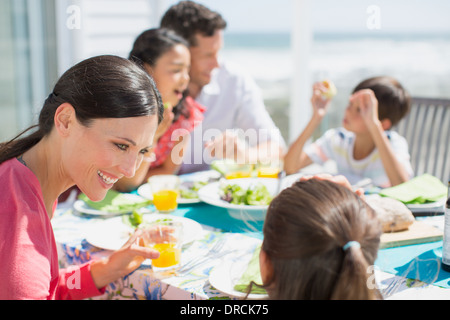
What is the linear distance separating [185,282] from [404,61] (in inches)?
836

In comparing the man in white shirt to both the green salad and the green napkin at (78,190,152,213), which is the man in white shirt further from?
the green napkin at (78,190,152,213)

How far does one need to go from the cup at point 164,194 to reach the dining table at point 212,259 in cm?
3

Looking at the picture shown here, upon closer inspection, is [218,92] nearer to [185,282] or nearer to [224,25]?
[224,25]

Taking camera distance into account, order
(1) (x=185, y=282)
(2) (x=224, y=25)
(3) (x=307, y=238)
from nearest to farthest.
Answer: (3) (x=307, y=238)
(1) (x=185, y=282)
(2) (x=224, y=25)

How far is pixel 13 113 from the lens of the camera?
3.63 m

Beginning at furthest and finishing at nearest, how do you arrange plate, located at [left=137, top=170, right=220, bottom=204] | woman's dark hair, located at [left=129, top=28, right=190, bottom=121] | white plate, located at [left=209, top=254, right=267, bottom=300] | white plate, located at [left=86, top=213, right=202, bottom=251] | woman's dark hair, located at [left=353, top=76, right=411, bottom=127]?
woman's dark hair, located at [left=353, top=76, right=411, bottom=127], woman's dark hair, located at [left=129, top=28, right=190, bottom=121], plate, located at [left=137, top=170, right=220, bottom=204], white plate, located at [left=86, top=213, right=202, bottom=251], white plate, located at [left=209, top=254, right=267, bottom=300]

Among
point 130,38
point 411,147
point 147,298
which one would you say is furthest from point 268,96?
point 147,298

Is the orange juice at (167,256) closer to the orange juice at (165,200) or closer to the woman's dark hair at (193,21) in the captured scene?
the orange juice at (165,200)

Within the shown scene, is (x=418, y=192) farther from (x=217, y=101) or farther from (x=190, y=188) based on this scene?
(x=217, y=101)

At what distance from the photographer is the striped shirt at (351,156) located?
240cm

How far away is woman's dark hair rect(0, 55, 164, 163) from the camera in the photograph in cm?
116

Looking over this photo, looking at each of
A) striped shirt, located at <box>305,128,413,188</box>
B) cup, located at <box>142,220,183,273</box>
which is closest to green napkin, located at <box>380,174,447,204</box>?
striped shirt, located at <box>305,128,413,188</box>

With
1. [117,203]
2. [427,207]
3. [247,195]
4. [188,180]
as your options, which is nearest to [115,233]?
[117,203]
